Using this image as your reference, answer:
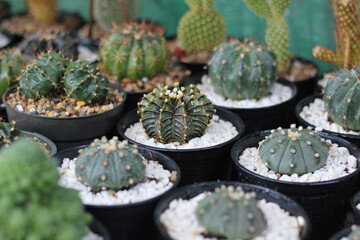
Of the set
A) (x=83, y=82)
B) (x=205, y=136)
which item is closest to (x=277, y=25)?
(x=205, y=136)

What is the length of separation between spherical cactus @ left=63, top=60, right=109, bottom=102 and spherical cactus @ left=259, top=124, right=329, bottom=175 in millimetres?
1284

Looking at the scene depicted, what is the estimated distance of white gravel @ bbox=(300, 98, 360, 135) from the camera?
10.7 ft

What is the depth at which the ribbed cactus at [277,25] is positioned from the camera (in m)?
4.03

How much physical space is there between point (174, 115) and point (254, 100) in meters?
0.95

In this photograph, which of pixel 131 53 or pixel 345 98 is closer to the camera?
pixel 345 98

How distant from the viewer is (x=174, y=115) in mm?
3061

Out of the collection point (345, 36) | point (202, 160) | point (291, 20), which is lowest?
point (202, 160)

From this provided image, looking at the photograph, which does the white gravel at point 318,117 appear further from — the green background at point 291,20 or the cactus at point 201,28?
the cactus at point 201,28

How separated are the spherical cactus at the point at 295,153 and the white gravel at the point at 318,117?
1.45ft

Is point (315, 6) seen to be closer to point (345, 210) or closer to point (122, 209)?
point (345, 210)

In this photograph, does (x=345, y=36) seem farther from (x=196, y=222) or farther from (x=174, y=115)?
(x=196, y=222)

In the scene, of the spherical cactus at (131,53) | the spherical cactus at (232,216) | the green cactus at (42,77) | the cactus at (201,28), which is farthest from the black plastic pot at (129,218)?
the cactus at (201,28)

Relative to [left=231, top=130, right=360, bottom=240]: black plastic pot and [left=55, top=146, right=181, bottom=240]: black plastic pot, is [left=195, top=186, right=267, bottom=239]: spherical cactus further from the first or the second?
[left=231, top=130, right=360, bottom=240]: black plastic pot

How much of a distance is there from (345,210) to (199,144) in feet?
3.32
